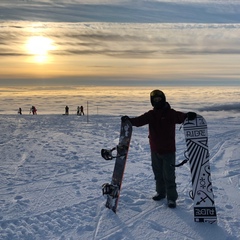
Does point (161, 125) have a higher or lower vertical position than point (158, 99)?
lower

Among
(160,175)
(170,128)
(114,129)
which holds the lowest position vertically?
(114,129)

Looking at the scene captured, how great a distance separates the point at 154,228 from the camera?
551 cm

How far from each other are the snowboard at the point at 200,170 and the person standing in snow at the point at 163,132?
0.21 meters

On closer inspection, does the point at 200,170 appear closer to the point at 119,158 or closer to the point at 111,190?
the point at 119,158

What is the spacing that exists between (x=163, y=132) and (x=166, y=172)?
0.71 metres

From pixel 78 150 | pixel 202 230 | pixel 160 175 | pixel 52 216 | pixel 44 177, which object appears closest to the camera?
pixel 202 230

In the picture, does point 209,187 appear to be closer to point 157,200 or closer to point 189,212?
point 189,212

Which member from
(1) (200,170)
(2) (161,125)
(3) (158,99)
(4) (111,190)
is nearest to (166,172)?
(1) (200,170)

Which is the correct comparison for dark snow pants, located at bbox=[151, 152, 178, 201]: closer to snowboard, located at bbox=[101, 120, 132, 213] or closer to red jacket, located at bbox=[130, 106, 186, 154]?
red jacket, located at bbox=[130, 106, 186, 154]

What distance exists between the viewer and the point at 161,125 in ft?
19.8

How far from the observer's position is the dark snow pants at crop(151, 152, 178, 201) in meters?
6.14

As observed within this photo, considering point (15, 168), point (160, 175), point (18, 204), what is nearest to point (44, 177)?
point (15, 168)

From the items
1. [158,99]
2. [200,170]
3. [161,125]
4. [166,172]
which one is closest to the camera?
[200,170]

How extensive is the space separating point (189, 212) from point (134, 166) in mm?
4181
